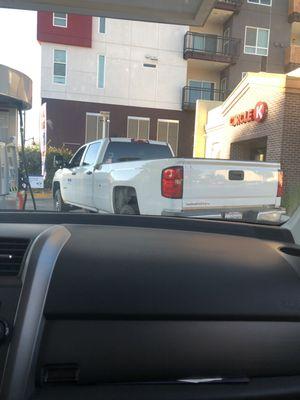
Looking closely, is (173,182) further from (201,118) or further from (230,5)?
(230,5)

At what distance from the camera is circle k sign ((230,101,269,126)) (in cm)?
1633

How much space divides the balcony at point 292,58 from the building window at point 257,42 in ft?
4.84

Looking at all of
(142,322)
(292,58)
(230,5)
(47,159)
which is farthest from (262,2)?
(142,322)

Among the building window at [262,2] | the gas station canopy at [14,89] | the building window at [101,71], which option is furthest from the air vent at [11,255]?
the building window at [262,2]

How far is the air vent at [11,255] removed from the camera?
1604 mm

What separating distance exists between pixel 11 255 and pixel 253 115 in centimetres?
1642

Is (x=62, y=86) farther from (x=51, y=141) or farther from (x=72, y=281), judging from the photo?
(x=72, y=281)

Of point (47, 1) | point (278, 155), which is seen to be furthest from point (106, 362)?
point (278, 155)

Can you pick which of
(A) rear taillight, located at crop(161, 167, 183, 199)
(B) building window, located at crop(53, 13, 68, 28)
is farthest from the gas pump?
(B) building window, located at crop(53, 13, 68, 28)

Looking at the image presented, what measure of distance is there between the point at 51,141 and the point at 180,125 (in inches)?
323

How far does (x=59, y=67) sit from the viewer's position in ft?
100

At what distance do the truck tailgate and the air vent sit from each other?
469cm

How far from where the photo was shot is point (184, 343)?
1.49m

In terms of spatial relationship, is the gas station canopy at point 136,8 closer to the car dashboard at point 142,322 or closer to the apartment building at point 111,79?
the car dashboard at point 142,322
